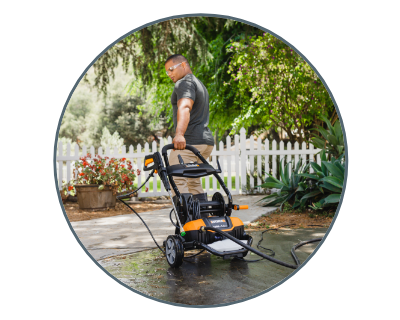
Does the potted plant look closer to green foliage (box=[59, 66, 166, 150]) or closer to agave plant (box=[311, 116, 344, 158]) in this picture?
agave plant (box=[311, 116, 344, 158])

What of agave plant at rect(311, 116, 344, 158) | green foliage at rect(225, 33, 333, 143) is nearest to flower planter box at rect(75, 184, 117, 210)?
green foliage at rect(225, 33, 333, 143)

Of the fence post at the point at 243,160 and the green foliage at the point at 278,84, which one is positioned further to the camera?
the fence post at the point at 243,160

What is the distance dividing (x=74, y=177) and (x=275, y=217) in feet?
11.0

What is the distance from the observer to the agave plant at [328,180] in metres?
3.84

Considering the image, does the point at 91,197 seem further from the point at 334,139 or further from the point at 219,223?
the point at 334,139

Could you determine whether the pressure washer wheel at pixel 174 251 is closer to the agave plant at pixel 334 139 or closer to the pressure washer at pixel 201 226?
the pressure washer at pixel 201 226

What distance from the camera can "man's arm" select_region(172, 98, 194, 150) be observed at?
258 centimetres

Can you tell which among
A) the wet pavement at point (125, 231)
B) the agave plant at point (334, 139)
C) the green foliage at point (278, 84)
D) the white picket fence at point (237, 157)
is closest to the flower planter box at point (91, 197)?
the wet pavement at point (125, 231)

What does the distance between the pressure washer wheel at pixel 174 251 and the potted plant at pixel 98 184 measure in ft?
8.90

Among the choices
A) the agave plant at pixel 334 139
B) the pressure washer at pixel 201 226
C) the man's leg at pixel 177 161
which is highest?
the agave plant at pixel 334 139

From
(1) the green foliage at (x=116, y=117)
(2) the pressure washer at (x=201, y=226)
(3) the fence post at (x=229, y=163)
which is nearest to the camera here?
(2) the pressure washer at (x=201, y=226)

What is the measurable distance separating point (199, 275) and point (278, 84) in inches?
150

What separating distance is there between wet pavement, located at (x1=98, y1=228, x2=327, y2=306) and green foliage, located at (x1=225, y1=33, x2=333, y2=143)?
2.57 metres

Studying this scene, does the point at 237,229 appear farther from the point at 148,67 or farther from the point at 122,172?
the point at 122,172
